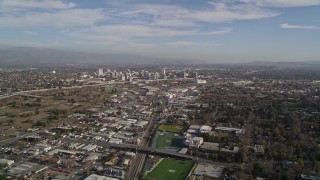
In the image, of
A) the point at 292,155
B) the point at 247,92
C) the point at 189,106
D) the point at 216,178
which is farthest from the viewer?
the point at 247,92

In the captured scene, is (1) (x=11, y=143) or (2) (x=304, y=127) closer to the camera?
(1) (x=11, y=143)

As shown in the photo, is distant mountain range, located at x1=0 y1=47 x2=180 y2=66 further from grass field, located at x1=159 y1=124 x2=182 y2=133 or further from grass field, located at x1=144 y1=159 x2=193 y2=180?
grass field, located at x1=144 y1=159 x2=193 y2=180

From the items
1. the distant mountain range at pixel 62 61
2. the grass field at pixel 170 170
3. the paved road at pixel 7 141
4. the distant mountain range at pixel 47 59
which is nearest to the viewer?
the grass field at pixel 170 170

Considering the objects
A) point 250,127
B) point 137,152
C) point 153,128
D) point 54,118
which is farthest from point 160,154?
point 54,118

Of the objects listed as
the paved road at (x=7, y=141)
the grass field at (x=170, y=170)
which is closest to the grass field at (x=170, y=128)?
the grass field at (x=170, y=170)

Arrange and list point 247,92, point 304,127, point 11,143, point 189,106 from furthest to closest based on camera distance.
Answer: point 247,92 → point 189,106 → point 304,127 → point 11,143

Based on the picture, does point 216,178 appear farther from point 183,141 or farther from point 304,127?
point 304,127

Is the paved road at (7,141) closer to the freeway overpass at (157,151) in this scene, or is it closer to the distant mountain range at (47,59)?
the freeway overpass at (157,151)
